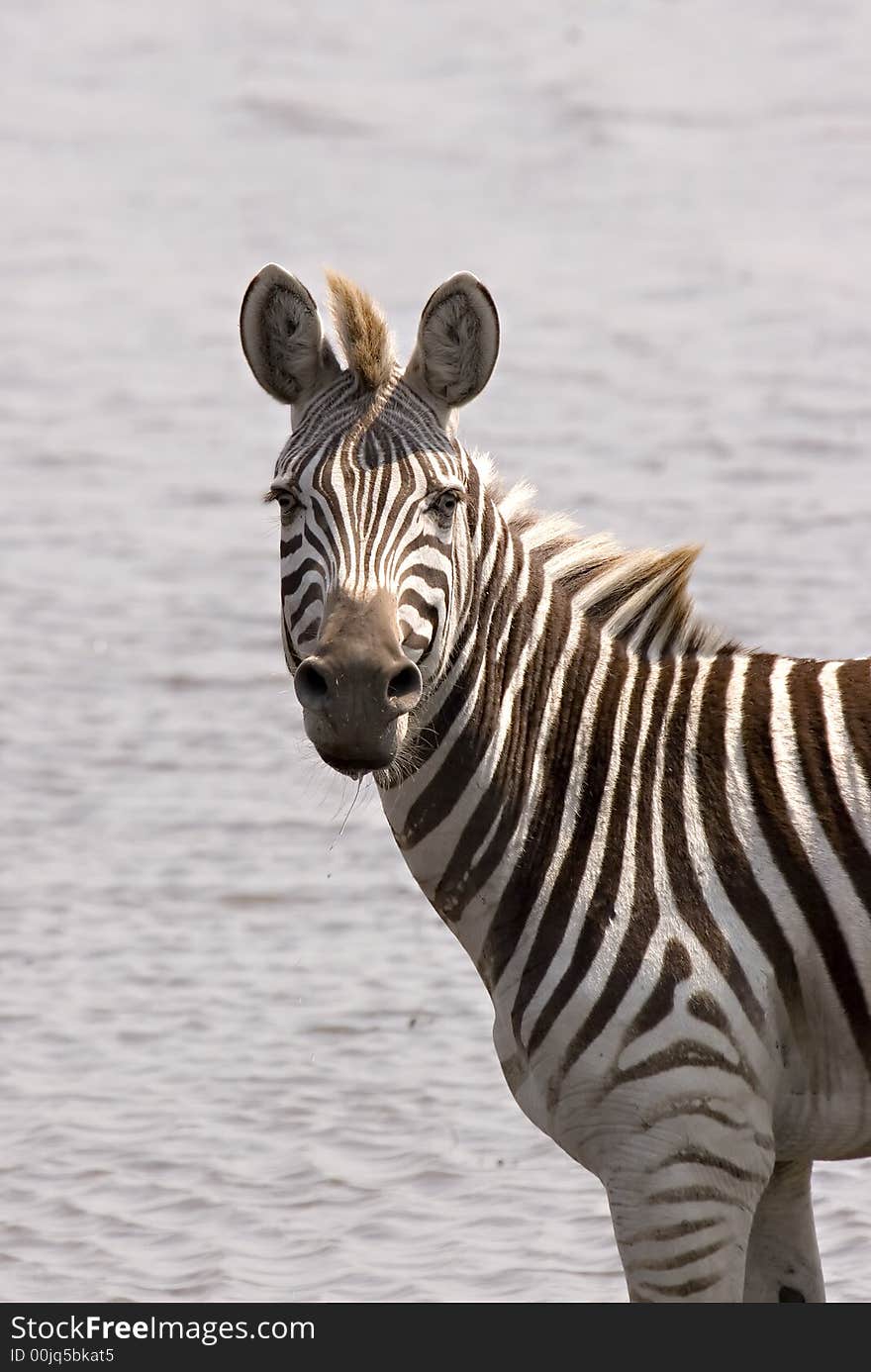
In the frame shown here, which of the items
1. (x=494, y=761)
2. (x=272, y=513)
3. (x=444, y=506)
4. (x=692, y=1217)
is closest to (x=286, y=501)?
(x=444, y=506)

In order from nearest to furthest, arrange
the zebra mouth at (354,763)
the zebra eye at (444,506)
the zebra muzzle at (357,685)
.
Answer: the zebra muzzle at (357,685) → the zebra mouth at (354,763) → the zebra eye at (444,506)

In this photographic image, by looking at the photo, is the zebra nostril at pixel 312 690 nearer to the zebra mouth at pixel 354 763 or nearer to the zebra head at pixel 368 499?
the zebra head at pixel 368 499

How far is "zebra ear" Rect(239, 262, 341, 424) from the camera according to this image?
457cm

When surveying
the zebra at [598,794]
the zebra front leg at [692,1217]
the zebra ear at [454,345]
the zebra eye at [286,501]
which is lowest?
the zebra front leg at [692,1217]

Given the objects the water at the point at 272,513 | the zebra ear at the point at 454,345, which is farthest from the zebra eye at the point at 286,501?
the water at the point at 272,513

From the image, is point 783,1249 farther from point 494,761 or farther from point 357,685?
point 357,685

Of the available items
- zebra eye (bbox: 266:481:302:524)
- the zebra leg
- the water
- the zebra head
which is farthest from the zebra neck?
the water

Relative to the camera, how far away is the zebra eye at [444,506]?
4.37 meters

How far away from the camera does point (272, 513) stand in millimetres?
7855

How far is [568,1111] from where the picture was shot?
4324 millimetres

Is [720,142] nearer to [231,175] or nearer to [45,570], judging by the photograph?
[231,175]

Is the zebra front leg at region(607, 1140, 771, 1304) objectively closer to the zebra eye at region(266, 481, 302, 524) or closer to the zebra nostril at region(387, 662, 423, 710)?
the zebra nostril at region(387, 662, 423, 710)

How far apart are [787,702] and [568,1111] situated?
0.96 meters

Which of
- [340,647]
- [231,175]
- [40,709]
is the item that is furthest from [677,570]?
[231,175]
